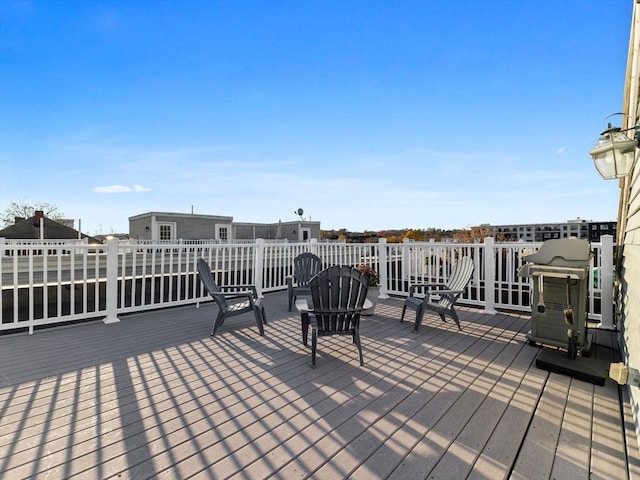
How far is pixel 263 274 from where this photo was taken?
6105mm

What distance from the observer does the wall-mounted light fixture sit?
1.99 m

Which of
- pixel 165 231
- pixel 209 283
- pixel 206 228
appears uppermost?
pixel 206 228

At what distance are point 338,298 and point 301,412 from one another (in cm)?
118

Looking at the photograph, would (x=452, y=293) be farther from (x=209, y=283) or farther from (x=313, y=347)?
(x=209, y=283)

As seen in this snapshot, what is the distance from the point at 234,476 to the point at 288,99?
9.11 metres

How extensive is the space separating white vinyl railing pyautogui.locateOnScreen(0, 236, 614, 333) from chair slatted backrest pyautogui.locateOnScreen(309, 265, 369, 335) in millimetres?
1921

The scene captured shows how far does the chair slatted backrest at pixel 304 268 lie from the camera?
5355 millimetres

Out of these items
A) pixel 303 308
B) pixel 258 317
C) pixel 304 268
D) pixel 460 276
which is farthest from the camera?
pixel 304 268

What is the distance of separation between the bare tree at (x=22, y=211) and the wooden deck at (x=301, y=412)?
85.5 ft

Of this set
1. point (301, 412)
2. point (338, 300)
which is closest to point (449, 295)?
point (338, 300)

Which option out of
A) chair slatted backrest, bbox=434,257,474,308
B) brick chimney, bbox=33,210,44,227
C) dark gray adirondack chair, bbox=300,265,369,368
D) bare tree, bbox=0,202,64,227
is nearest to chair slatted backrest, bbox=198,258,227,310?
dark gray adirondack chair, bbox=300,265,369,368

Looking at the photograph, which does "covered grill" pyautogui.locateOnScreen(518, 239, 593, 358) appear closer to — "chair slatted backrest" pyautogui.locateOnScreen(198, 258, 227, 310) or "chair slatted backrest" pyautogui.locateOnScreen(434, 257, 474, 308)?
"chair slatted backrest" pyautogui.locateOnScreen(434, 257, 474, 308)

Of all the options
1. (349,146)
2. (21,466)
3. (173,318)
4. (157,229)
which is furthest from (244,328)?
(157,229)

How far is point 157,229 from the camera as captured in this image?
51.2 ft
